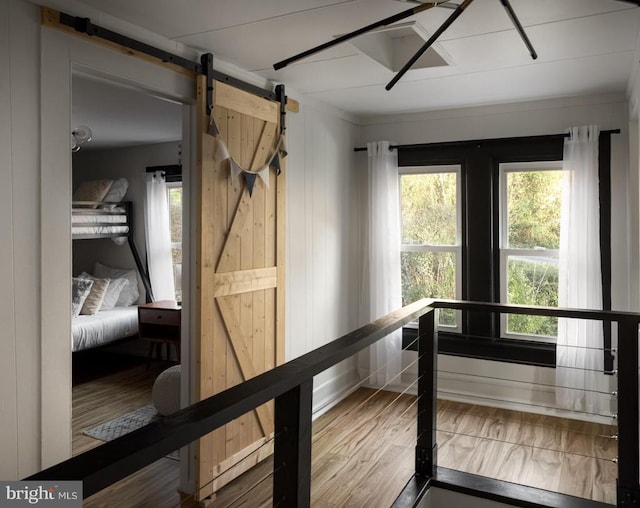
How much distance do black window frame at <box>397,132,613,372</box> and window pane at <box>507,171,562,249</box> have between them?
122mm

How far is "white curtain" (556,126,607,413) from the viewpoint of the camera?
395 centimetres

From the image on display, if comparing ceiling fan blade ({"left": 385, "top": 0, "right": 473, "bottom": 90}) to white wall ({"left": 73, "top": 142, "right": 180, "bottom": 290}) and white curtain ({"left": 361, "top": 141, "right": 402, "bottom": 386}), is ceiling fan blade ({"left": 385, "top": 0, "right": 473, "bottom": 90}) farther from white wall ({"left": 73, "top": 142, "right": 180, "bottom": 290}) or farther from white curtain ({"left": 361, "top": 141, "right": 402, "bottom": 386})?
white wall ({"left": 73, "top": 142, "right": 180, "bottom": 290})

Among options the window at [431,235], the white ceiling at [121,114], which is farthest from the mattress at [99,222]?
the window at [431,235]

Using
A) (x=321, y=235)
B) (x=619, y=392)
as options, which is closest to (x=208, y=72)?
(x=321, y=235)

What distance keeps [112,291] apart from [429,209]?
142 inches

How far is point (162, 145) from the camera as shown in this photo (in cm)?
611

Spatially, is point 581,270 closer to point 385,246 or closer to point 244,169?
point 385,246

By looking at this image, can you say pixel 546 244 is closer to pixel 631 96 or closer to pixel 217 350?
pixel 631 96

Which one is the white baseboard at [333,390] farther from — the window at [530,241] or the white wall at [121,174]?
the white wall at [121,174]

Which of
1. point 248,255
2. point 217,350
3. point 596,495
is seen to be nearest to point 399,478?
point 596,495

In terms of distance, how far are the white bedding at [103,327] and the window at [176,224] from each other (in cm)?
59

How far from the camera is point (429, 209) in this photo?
4.80m

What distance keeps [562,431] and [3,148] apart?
3.88m

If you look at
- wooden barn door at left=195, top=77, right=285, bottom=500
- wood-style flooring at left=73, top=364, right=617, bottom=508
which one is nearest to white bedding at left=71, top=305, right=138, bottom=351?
wood-style flooring at left=73, top=364, right=617, bottom=508
